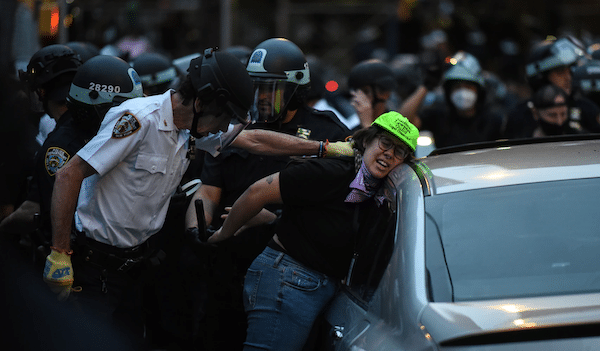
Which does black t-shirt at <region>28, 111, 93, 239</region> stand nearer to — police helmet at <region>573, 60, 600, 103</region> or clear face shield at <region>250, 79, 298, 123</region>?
clear face shield at <region>250, 79, 298, 123</region>

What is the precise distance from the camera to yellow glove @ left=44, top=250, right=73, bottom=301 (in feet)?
10.7

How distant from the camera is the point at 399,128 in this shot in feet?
11.0

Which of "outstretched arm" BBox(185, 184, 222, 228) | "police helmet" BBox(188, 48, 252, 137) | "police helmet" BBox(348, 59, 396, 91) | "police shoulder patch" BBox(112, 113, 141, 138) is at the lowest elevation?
"outstretched arm" BBox(185, 184, 222, 228)

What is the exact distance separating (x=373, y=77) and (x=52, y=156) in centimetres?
270

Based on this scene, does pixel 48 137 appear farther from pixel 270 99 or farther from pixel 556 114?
pixel 556 114

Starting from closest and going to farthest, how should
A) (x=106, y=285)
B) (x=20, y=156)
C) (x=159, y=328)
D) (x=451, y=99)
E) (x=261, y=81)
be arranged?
(x=20, y=156), (x=106, y=285), (x=261, y=81), (x=159, y=328), (x=451, y=99)

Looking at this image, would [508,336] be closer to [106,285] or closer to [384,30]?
[106,285]

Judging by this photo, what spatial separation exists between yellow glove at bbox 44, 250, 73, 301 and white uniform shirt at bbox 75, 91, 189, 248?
11.5 inches

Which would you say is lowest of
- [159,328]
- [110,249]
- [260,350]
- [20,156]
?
[159,328]

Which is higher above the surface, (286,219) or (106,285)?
(286,219)

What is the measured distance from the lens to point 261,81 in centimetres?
436

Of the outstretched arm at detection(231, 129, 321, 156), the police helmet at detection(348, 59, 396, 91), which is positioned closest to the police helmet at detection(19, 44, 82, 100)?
the outstretched arm at detection(231, 129, 321, 156)

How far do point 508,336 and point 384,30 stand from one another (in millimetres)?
14713

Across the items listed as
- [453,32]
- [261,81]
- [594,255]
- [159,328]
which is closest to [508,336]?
[594,255]
